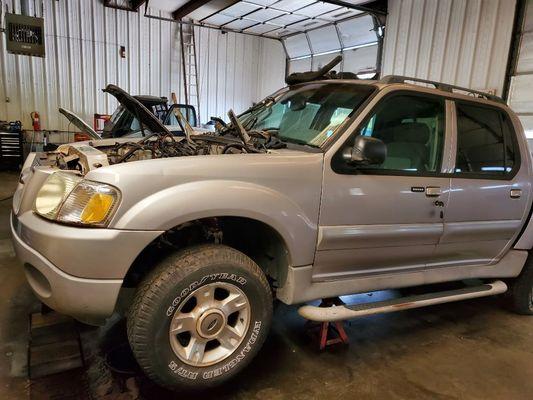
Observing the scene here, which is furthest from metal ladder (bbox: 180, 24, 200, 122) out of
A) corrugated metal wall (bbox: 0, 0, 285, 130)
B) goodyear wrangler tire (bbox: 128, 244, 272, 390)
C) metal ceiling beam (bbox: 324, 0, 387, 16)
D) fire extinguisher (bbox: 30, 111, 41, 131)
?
goodyear wrangler tire (bbox: 128, 244, 272, 390)

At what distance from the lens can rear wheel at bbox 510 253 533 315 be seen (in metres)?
3.18

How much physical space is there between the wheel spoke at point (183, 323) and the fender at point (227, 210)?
0.45 meters

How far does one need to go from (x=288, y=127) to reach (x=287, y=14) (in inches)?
320

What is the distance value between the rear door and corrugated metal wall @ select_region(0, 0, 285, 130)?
31.8 ft

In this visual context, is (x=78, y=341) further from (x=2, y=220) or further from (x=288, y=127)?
(x=2, y=220)

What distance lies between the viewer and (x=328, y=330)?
2.71m

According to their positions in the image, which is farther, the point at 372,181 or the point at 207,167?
the point at 372,181

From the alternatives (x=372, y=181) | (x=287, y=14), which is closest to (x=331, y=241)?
(x=372, y=181)

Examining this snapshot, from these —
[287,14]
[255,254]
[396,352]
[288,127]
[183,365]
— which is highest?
[287,14]

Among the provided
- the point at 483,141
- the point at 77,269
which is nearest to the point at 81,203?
the point at 77,269

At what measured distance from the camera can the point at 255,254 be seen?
2373 mm

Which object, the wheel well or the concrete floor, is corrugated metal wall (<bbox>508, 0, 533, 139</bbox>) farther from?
the wheel well

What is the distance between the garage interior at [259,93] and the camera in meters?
2.20

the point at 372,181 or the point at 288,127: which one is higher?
the point at 288,127
